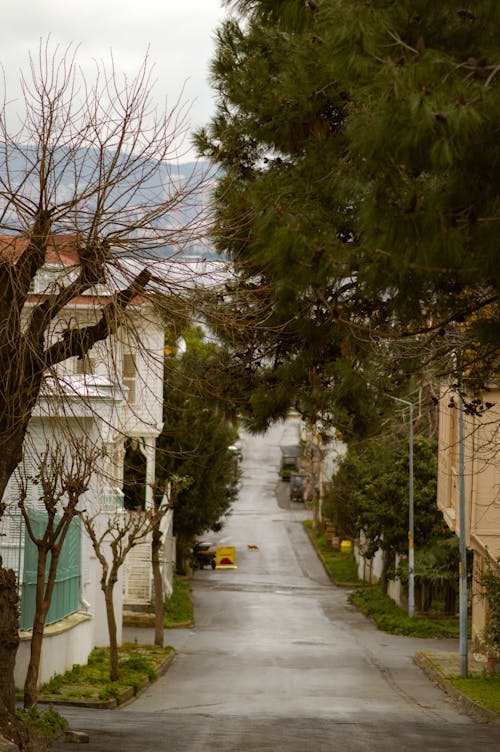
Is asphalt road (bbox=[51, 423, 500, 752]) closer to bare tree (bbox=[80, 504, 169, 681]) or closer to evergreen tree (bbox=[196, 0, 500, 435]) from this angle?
bare tree (bbox=[80, 504, 169, 681])

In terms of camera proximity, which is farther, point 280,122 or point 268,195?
point 280,122

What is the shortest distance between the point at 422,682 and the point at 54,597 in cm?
971

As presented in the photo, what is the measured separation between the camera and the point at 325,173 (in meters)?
12.7

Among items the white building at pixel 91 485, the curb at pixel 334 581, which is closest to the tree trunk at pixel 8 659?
the white building at pixel 91 485

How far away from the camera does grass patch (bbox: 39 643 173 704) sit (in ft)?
71.6

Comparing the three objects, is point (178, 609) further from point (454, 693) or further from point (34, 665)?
point (34, 665)

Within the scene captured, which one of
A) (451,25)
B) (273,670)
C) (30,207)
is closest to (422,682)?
(273,670)

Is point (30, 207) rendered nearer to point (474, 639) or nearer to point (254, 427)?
point (254, 427)

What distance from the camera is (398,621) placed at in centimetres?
4134

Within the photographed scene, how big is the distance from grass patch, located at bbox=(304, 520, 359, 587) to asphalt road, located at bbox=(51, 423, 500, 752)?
0.87 meters

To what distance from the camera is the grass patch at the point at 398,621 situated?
40.2m

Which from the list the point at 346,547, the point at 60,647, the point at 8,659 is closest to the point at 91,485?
the point at 60,647

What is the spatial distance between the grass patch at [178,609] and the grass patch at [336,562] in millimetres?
10421

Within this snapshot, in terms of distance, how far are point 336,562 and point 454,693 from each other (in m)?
37.0
